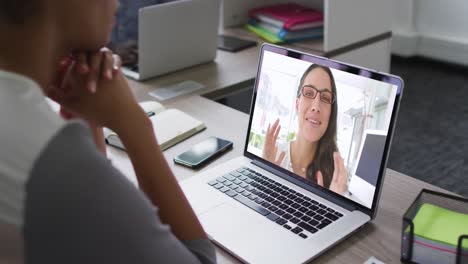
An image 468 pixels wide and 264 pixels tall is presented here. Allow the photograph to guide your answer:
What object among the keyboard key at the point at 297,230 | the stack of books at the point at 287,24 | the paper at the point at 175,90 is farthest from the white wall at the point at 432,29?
the keyboard key at the point at 297,230

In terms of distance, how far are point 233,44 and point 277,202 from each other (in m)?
1.23

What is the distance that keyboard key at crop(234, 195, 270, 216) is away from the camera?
1009 mm

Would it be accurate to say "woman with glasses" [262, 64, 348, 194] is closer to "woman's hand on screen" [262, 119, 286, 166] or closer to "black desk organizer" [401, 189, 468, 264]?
"woman's hand on screen" [262, 119, 286, 166]

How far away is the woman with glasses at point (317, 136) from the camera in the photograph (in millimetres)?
1021

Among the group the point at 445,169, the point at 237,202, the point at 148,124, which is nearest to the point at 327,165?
the point at 237,202

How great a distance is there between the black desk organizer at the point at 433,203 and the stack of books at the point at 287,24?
1.31 metres

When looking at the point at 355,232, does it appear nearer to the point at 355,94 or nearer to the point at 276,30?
the point at 355,94

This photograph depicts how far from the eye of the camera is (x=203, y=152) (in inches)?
50.7

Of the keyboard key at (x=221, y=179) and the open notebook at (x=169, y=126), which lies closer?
A: the keyboard key at (x=221, y=179)

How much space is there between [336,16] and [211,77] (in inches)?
23.8

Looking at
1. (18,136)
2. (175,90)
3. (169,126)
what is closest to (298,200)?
(169,126)

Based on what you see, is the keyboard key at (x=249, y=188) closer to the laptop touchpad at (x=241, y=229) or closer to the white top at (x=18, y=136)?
the laptop touchpad at (x=241, y=229)

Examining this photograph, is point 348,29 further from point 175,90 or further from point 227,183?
point 227,183

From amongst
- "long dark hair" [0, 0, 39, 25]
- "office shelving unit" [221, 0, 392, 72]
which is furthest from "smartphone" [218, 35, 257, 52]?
"long dark hair" [0, 0, 39, 25]
